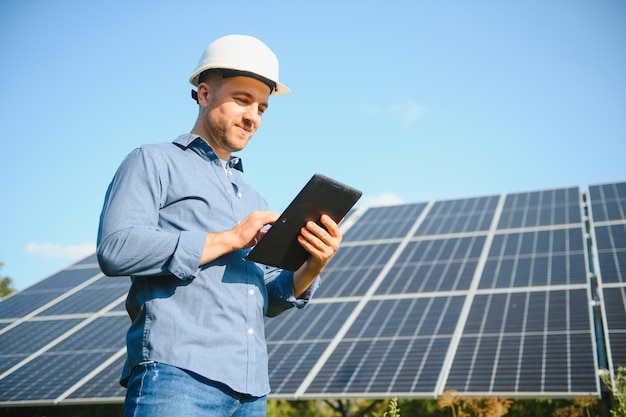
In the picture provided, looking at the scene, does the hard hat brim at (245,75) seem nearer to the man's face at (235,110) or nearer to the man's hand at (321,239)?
the man's face at (235,110)

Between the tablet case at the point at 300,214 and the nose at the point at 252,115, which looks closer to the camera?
the tablet case at the point at 300,214

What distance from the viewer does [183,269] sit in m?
2.16

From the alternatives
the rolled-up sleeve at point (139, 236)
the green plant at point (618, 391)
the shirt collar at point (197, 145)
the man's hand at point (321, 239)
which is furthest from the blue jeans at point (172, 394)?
the green plant at point (618, 391)

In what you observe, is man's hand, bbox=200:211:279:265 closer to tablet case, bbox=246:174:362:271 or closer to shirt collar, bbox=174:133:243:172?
tablet case, bbox=246:174:362:271

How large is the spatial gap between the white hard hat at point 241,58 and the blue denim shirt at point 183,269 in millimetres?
297

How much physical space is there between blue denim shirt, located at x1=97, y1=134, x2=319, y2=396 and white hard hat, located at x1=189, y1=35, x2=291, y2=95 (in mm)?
297

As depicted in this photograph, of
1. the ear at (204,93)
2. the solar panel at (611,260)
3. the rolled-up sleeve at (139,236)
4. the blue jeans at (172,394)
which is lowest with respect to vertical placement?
the solar panel at (611,260)

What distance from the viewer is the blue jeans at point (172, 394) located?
2.03 meters

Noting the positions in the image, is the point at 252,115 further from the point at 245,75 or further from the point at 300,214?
the point at 300,214

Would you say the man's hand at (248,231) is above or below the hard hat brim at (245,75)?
below

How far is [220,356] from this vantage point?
7.16 feet

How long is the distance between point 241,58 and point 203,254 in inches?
29.8

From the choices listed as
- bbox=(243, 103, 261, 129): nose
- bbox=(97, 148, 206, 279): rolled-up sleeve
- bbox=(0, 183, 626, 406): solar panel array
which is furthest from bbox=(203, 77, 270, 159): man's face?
bbox=(0, 183, 626, 406): solar panel array

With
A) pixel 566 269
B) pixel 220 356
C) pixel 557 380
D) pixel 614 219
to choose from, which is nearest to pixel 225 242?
pixel 220 356
